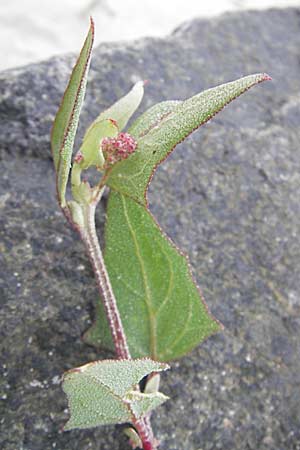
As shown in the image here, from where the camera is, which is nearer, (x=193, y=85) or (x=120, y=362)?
(x=120, y=362)

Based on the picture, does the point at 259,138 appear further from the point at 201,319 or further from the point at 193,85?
the point at 201,319

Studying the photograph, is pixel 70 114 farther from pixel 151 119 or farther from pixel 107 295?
pixel 107 295

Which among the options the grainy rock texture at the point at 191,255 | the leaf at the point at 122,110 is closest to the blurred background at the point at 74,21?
the grainy rock texture at the point at 191,255

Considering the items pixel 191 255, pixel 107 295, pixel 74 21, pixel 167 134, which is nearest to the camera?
pixel 167 134

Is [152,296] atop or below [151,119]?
below

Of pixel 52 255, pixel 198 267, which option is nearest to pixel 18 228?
pixel 52 255

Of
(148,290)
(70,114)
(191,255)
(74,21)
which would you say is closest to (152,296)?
(148,290)
